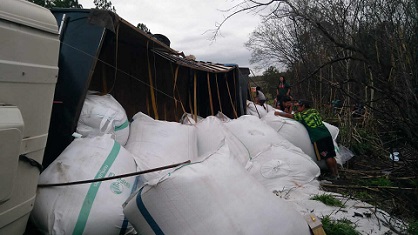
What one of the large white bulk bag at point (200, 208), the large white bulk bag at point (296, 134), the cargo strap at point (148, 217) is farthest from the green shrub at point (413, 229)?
the large white bulk bag at point (296, 134)

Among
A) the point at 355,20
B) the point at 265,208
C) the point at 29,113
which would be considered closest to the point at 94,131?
the point at 29,113

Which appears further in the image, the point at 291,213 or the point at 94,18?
the point at 94,18

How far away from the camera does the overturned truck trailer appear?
2107 mm

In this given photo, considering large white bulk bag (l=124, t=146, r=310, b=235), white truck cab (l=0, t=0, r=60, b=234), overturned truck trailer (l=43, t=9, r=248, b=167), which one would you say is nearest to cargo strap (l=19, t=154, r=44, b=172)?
white truck cab (l=0, t=0, r=60, b=234)

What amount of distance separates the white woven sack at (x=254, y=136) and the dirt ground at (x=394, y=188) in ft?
2.13

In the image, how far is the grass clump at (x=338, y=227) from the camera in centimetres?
191

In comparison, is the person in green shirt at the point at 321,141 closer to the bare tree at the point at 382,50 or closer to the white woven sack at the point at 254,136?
the white woven sack at the point at 254,136

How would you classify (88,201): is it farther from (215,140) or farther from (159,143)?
(215,140)

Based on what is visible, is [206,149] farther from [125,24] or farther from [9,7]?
[9,7]

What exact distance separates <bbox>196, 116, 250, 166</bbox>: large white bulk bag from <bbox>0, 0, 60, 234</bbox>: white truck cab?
1.63 meters

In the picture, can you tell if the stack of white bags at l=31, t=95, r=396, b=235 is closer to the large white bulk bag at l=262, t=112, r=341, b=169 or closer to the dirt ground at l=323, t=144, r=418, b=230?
the dirt ground at l=323, t=144, r=418, b=230

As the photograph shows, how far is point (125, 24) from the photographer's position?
7.92ft

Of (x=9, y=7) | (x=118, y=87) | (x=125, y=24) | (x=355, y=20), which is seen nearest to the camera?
(x=9, y=7)

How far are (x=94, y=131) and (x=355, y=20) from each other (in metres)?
1.80
